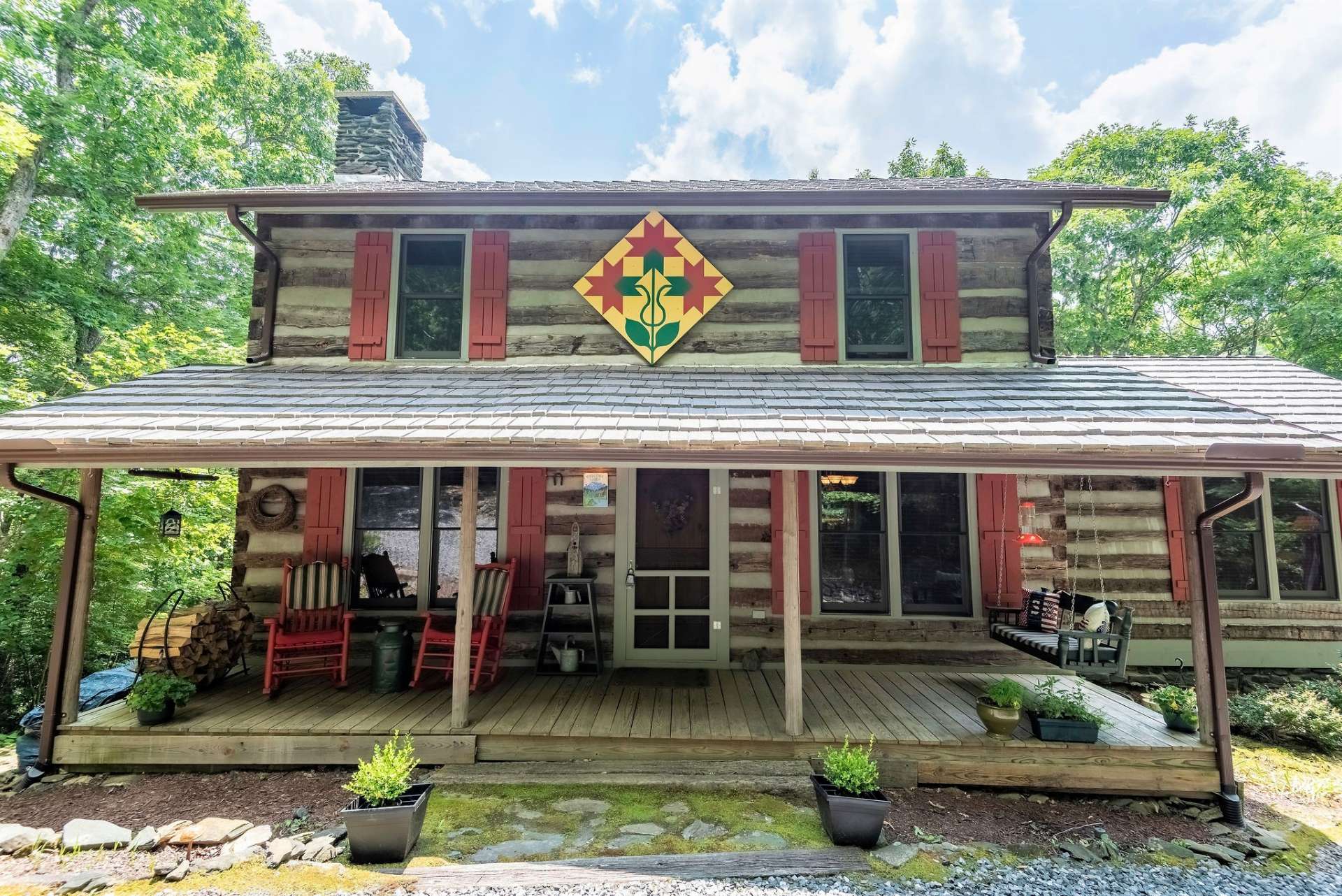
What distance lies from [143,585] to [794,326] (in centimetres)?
921

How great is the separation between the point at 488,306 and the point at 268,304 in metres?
2.30

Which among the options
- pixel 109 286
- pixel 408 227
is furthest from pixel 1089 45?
pixel 109 286

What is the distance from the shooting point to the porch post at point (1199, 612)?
3.93 meters

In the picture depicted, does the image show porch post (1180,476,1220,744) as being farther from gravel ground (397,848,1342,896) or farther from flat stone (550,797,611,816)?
flat stone (550,797,611,816)

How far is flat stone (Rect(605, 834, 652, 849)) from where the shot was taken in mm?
3189

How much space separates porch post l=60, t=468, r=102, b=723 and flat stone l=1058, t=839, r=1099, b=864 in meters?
6.87

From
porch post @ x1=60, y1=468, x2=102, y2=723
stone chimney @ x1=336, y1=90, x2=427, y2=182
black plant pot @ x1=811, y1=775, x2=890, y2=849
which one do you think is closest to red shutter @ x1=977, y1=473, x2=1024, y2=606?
black plant pot @ x1=811, y1=775, x2=890, y2=849

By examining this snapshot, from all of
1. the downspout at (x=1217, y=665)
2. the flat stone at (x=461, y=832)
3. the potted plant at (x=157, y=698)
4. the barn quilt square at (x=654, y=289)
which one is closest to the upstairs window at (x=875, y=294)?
the barn quilt square at (x=654, y=289)

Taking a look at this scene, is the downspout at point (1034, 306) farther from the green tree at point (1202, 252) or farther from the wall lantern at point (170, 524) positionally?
the wall lantern at point (170, 524)

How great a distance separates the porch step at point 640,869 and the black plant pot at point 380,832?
0.17 meters

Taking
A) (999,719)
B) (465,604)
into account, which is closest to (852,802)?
(999,719)

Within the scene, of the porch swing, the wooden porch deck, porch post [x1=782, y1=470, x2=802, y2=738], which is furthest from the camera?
the porch swing

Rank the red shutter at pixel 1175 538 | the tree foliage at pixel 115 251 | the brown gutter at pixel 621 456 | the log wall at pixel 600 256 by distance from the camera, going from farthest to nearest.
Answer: the tree foliage at pixel 115 251
the red shutter at pixel 1175 538
the log wall at pixel 600 256
the brown gutter at pixel 621 456

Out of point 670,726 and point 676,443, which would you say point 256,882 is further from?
point 676,443
